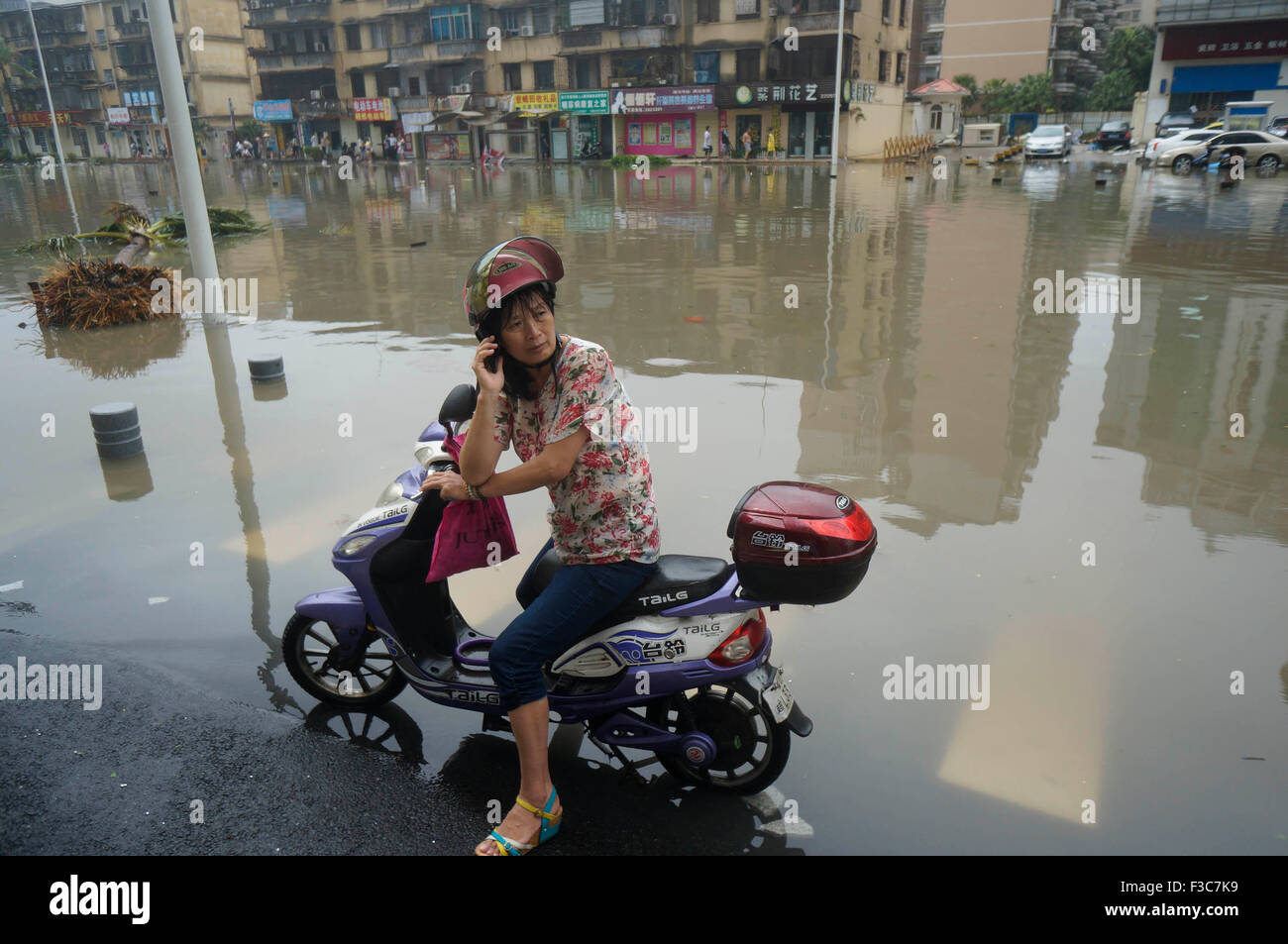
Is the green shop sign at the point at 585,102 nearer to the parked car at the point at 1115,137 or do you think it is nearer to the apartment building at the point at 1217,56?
the parked car at the point at 1115,137

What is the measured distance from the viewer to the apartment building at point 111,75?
6425cm

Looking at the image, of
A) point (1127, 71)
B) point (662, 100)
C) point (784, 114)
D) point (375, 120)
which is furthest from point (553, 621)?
point (1127, 71)

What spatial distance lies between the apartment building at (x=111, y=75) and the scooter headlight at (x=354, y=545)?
70.3 meters

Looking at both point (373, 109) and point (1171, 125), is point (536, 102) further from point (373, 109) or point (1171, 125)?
point (1171, 125)

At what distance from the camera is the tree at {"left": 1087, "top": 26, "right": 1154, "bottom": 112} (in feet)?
190

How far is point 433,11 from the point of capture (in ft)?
174

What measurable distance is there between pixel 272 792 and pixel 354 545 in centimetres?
86

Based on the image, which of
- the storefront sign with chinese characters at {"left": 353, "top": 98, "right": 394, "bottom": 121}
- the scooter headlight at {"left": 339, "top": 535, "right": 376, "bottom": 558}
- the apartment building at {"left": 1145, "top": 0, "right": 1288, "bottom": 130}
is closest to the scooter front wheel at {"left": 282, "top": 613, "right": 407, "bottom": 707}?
the scooter headlight at {"left": 339, "top": 535, "right": 376, "bottom": 558}

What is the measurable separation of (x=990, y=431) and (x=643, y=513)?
4196 millimetres

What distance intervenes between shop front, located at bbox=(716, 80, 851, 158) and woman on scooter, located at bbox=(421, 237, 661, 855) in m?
43.1

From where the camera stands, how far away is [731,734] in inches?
115

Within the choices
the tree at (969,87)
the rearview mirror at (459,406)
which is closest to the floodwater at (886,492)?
the rearview mirror at (459,406)
